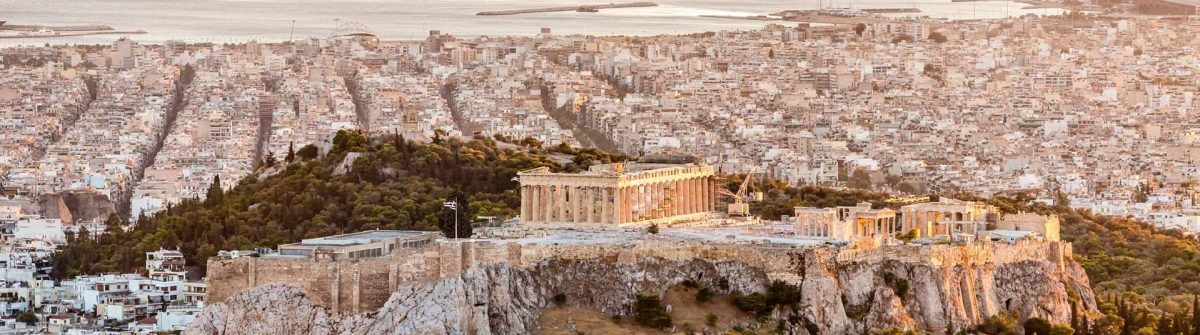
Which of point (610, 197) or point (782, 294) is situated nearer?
point (782, 294)

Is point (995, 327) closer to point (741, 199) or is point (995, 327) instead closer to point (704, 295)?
point (704, 295)

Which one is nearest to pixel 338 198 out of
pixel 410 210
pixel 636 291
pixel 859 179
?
pixel 410 210

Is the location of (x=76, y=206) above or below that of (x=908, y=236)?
below

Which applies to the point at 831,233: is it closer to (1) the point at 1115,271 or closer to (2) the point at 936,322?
(2) the point at 936,322

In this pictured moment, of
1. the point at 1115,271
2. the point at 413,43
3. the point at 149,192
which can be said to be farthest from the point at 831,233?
the point at 413,43

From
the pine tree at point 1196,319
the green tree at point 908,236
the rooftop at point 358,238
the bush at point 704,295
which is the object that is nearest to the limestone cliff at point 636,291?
the bush at point 704,295

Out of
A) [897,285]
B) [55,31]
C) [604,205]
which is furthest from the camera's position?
[55,31]

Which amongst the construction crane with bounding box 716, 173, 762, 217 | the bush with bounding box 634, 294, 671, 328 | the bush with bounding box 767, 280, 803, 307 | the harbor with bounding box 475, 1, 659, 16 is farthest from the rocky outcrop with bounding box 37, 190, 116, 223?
the harbor with bounding box 475, 1, 659, 16
